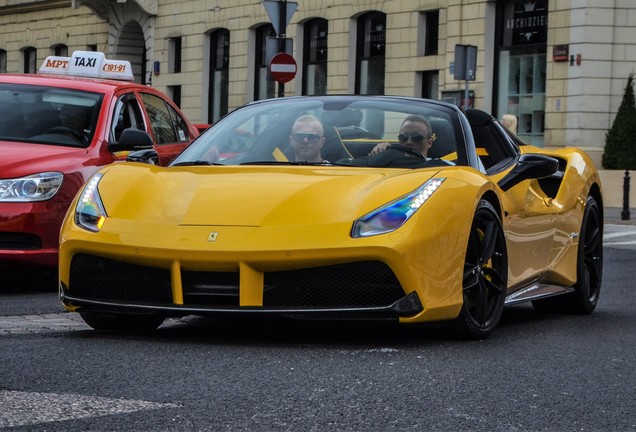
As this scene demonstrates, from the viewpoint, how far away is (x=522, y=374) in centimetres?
613

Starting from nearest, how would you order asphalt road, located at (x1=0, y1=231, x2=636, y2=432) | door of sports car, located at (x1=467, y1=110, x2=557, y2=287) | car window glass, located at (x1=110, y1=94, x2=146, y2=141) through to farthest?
asphalt road, located at (x1=0, y1=231, x2=636, y2=432)
door of sports car, located at (x1=467, y1=110, x2=557, y2=287)
car window glass, located at (x1=110, y1=94, x2=146, y2=141)

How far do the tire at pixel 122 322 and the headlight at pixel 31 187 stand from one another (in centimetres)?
298

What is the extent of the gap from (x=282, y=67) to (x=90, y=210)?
55.0ft

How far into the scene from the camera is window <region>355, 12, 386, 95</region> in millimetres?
36781

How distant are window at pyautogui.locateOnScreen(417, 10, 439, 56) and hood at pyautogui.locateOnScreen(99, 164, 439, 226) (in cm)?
2810

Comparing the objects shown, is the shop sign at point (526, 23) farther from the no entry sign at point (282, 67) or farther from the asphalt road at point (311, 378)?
the asphalt road at point (311, 378)

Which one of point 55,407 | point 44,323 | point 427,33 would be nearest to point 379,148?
point 44,323

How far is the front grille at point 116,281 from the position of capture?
6836mm

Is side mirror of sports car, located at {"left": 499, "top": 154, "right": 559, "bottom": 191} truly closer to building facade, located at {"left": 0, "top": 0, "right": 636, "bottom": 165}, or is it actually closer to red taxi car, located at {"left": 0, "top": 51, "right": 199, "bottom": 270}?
red taxi car, located at {"left": 0, "top": 51, "right": 199, "bottom": 270}

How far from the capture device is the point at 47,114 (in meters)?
11.6

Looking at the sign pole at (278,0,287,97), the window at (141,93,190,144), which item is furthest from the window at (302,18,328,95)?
the window at (141,93,190,144)

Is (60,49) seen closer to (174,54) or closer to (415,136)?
(174,54)

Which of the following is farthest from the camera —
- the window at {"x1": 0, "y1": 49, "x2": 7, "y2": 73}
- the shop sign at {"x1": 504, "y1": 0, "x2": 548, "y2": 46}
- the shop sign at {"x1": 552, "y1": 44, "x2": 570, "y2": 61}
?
the window at {"x1": 0, "y1": 49, "x2": 7, "y2": 73}

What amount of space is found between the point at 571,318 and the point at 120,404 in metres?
4.52
